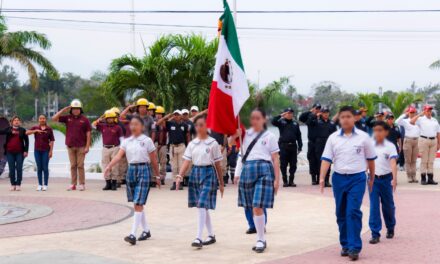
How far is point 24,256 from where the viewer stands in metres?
8.03

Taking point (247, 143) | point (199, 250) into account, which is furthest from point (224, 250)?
point (247, 143)

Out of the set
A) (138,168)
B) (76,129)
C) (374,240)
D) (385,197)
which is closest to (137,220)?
(138,168)

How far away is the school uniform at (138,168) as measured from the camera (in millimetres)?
9000

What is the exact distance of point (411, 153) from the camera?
16906 millimetres

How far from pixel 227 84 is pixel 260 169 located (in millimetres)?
1205

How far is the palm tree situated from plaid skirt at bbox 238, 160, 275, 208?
15.1 m

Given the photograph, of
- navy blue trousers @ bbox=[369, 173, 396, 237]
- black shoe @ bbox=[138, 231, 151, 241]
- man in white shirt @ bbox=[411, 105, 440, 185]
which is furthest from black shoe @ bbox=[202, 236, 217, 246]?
man in white shirt @ bbox=[411, 105, 440, 185]

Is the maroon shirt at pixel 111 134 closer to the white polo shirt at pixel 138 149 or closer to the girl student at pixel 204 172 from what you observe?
the white polo shirt at pixel 138 149

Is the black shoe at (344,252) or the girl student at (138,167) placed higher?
the girl student at (138,167)

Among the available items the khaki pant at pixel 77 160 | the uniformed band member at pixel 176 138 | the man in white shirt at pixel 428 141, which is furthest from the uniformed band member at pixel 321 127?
the khaki pant at pixel 77 160

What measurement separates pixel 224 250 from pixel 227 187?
24.6ft

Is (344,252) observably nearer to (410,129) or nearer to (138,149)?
(138,149)

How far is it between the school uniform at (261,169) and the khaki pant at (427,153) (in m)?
9.16

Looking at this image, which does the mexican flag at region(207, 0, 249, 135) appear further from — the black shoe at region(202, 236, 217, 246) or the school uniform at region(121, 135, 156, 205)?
the black shoe at region(202, 236, 217, 246)
